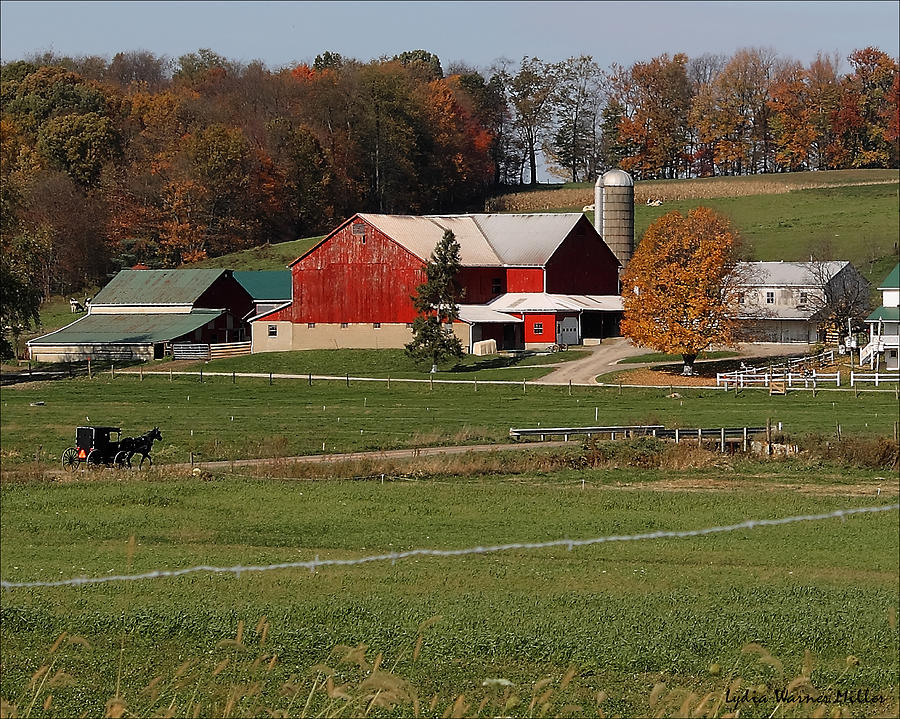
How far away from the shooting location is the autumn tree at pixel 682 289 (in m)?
33.8

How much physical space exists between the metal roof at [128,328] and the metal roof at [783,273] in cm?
3296

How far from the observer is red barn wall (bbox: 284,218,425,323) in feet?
44.3

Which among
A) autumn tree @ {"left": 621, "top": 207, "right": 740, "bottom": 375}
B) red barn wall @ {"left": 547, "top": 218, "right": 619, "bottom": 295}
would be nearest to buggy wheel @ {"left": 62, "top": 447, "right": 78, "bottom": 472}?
red barn wall @ {"left": 547, "top": 218, "right": 619, "bottom": 295}

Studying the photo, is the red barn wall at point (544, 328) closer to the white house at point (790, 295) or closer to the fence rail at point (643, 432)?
the fence rail at point (643, 432)

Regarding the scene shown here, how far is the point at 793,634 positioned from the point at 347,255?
254 inches

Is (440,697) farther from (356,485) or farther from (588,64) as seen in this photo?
(356,485)

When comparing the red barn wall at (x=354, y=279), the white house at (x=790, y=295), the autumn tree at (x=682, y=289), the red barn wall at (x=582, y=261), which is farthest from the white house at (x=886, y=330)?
the red barn wall at (x=354, y=279)

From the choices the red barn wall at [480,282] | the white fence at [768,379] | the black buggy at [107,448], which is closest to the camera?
the black buggy at [107,448]

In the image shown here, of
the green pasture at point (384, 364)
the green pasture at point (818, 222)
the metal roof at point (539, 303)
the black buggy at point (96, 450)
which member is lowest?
the black buggy at point (96, 450)

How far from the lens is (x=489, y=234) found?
696 inches

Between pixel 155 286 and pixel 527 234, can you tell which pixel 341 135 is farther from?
pixel 527 234

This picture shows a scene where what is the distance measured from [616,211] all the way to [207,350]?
475 inches

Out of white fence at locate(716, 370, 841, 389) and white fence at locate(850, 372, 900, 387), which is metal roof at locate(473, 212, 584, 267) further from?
white fence at locate(850, 372, 900, 387)

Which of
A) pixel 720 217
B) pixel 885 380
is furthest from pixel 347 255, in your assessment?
pixel 885 380
